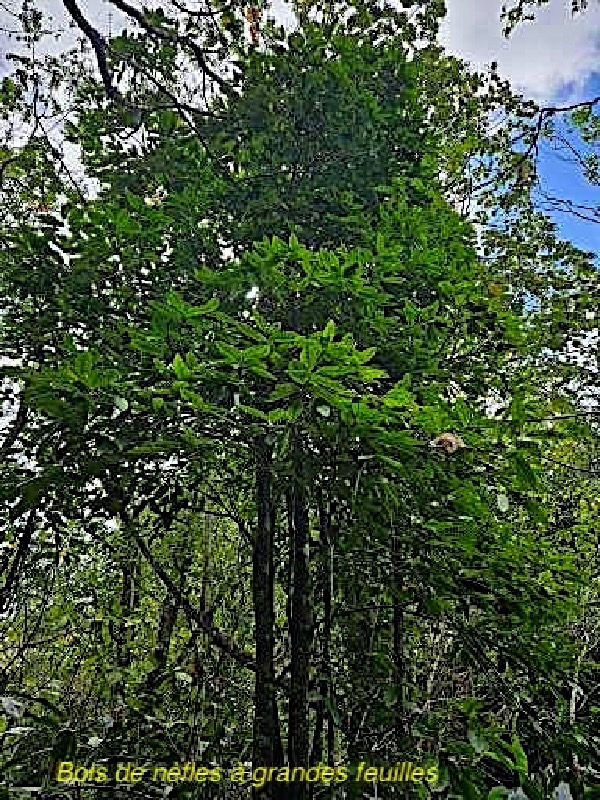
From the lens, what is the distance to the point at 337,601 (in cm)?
242

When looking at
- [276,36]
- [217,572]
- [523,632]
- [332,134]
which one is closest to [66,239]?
[332,134]

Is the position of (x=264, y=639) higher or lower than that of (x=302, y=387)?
lower

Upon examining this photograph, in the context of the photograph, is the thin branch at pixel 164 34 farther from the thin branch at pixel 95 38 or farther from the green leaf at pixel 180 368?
the green leaf at pixel 180 368

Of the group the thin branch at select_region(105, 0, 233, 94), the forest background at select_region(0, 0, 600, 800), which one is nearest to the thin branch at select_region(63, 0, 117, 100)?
the forest background at select_region(0, 0, 600, 800)

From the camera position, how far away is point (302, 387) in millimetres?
1322

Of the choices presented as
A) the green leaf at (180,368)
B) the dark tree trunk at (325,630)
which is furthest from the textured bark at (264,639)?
the green leaf at (180,368)

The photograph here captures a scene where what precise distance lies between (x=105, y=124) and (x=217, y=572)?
2172mm

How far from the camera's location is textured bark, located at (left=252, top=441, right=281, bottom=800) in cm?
190

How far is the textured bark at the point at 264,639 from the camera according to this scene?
1897mm

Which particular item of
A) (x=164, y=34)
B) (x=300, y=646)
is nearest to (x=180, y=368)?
(x=300, y=646)

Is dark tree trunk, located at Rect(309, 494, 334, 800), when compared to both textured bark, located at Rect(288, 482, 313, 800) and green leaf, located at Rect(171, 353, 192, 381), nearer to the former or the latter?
textured bark, located at Rect(288, 482, 313, 800)

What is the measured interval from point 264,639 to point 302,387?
3.08 feet

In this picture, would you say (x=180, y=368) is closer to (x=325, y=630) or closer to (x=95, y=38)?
(x=325, y=630)

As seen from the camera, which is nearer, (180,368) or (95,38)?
(180,368)
